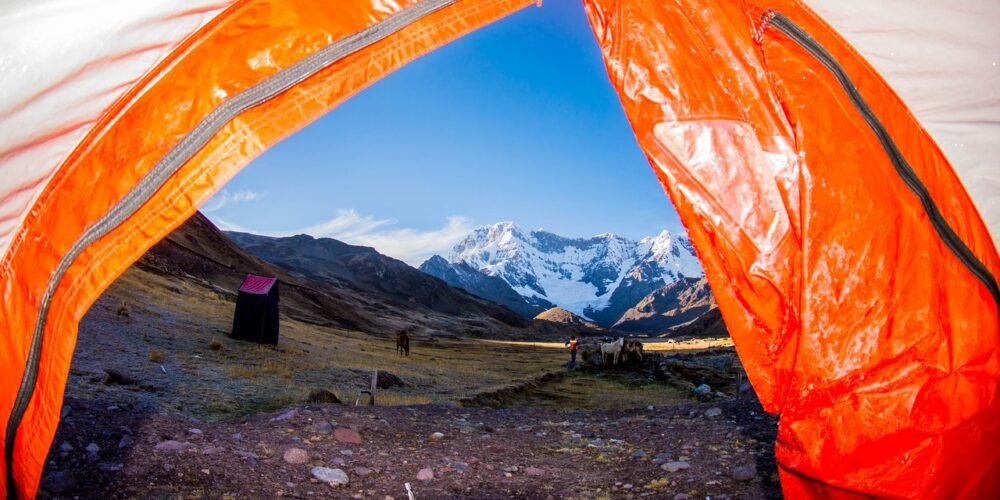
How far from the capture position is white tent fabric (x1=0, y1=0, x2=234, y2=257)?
7.54 feet

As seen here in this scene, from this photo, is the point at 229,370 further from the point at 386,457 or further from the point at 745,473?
the point at 745,473

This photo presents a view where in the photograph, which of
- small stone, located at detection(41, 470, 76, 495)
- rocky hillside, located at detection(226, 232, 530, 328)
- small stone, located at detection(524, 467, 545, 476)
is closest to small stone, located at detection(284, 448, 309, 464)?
small stone, located at detection(41, 470, 76, 495)

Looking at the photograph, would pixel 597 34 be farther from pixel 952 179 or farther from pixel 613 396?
pixel 613 396

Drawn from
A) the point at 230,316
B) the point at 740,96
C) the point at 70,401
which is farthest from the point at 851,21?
the point at 230,316

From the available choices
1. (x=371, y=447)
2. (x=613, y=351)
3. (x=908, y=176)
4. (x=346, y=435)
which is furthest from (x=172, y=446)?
(x=613, y=351)

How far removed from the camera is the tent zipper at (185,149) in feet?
8.59

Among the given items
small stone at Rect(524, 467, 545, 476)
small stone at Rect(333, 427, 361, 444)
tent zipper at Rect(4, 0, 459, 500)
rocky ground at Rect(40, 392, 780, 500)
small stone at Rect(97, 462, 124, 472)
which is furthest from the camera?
small stone at Rect(333, 427, 361, 444)

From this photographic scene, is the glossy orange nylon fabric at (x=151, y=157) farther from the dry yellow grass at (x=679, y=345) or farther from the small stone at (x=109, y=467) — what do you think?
the dry yellow grass at (x=679, y=345)

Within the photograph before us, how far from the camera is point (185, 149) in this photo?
110 inches

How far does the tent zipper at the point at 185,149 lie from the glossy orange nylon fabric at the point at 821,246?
129 centimetres

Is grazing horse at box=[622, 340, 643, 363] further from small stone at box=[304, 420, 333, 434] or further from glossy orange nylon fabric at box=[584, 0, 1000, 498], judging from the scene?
glossy orange nylon fabric at box=[584, 0, 1000, 498]

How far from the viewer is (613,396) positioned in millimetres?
21672

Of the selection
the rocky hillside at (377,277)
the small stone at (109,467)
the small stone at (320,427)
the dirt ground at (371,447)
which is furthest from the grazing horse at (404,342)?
the rocky hillside at (377,277)

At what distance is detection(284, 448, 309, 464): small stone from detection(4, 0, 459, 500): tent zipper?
4.31 m
